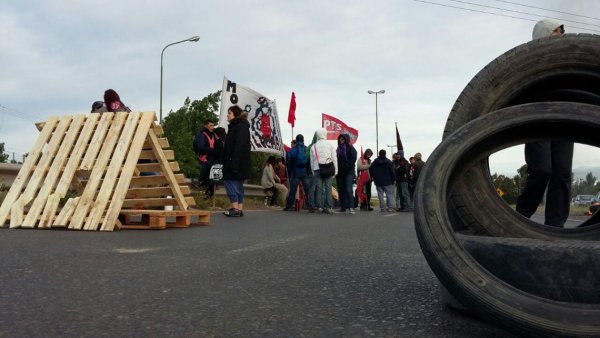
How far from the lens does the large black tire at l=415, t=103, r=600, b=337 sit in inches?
60.8

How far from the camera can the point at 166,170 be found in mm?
6922

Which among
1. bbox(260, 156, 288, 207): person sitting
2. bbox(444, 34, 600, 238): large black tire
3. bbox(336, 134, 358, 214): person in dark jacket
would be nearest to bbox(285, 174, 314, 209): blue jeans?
bbox(336, 134, 358, 214): person in dark jacket

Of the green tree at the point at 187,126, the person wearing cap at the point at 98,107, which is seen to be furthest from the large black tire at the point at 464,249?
the green tree at the point at 187,126

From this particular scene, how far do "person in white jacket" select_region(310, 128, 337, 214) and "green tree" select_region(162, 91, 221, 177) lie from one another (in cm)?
2429

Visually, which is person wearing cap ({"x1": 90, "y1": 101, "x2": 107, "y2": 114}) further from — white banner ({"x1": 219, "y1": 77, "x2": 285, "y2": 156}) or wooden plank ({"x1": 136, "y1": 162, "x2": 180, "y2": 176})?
white banner ({"x1": 219, "y1": 77, "x2": 285, "y2": 156})

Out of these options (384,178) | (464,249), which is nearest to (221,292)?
(464,249)

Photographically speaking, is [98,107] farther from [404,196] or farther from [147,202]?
[404,196]

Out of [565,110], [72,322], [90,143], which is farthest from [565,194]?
[90,143]

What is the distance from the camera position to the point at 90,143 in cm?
668

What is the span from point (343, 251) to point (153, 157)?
366cm

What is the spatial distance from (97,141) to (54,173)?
2.15ft

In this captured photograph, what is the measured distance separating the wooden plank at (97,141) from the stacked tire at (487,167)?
17.1 ft

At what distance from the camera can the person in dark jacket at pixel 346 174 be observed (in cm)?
1297

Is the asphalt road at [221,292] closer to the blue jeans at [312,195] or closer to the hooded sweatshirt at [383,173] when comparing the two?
the blue jeans at [312,195]
